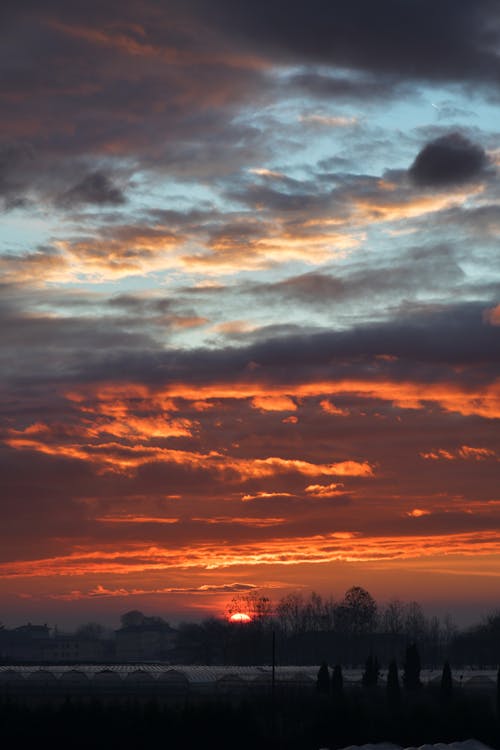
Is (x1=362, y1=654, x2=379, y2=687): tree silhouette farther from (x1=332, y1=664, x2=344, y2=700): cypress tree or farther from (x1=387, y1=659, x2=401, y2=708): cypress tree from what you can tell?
(x1=387, y1=659, x2=401, y2=708): cypress tree

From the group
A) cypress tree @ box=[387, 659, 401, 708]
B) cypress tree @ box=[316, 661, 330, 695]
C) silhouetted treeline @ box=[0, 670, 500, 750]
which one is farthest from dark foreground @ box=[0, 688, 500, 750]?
cypress tree @ box=[316, 661, 330, 695]

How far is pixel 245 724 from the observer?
5312cm

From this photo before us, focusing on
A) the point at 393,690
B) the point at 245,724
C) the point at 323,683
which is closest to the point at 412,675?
the point at 323,683

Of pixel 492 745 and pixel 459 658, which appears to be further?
pixel 459 658

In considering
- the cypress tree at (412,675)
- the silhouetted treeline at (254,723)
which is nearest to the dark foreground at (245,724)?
the silhouetted treeline at (254,723)

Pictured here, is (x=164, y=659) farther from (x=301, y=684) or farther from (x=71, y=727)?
(x=71, y=727)

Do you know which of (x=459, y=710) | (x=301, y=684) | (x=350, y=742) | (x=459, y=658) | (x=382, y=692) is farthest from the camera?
(x=459, y=658)

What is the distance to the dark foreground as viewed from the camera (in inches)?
1988

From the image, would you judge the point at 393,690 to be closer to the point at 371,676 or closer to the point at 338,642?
the point at 371,676

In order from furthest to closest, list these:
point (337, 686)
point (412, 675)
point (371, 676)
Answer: point (371, 676)
point (412, 675)
point (337, 686)

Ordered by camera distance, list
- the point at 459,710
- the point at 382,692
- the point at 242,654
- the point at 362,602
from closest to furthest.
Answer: the point at 459,710
the point at 382,692
the point at 242,654
the point at 362,602

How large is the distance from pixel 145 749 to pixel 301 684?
1341 inches

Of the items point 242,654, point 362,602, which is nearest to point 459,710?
point 242,654

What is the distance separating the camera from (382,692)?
72625 millimetres
